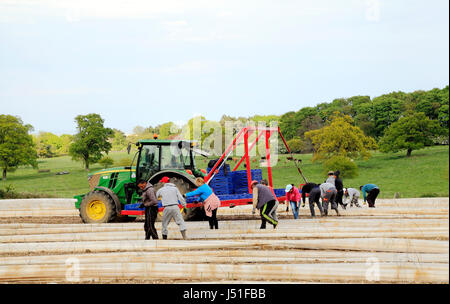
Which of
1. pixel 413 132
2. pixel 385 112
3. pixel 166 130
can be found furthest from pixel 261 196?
pixel 385 112

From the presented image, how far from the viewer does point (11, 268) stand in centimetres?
809

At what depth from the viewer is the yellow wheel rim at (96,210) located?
46.6 ft

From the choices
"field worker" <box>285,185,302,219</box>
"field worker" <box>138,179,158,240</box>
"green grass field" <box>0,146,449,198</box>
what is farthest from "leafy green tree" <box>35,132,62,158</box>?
"field worker" <box>138,179,158,240</box>

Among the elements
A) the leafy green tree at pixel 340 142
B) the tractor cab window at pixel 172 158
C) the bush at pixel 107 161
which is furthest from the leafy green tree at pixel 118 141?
the tractor cab window at pixel 172 158

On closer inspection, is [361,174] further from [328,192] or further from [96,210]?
[96,210]

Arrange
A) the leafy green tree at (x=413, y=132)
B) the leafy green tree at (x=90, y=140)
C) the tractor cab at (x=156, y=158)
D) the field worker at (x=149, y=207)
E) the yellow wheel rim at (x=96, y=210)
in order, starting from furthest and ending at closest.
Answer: the leafy green tree at (x=413, y=132) < the leafy green tree at (x=90, y=140) < the yellow wheel rim at (x=96, y=210) < the tractor cab at (x=156, y=158) < the field worker at (x=149, y=207)

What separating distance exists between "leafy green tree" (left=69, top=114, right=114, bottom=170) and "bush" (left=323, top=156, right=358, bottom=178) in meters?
15.2

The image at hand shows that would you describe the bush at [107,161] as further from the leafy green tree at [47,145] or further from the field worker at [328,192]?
the field worker at [328,192]

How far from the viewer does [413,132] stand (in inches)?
1470

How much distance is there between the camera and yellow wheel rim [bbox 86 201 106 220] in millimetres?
14195

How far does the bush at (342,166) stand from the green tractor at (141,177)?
19.7 meters

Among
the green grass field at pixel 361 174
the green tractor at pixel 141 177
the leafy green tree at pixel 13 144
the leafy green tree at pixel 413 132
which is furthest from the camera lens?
the leafy green tree at pixel 413 132
